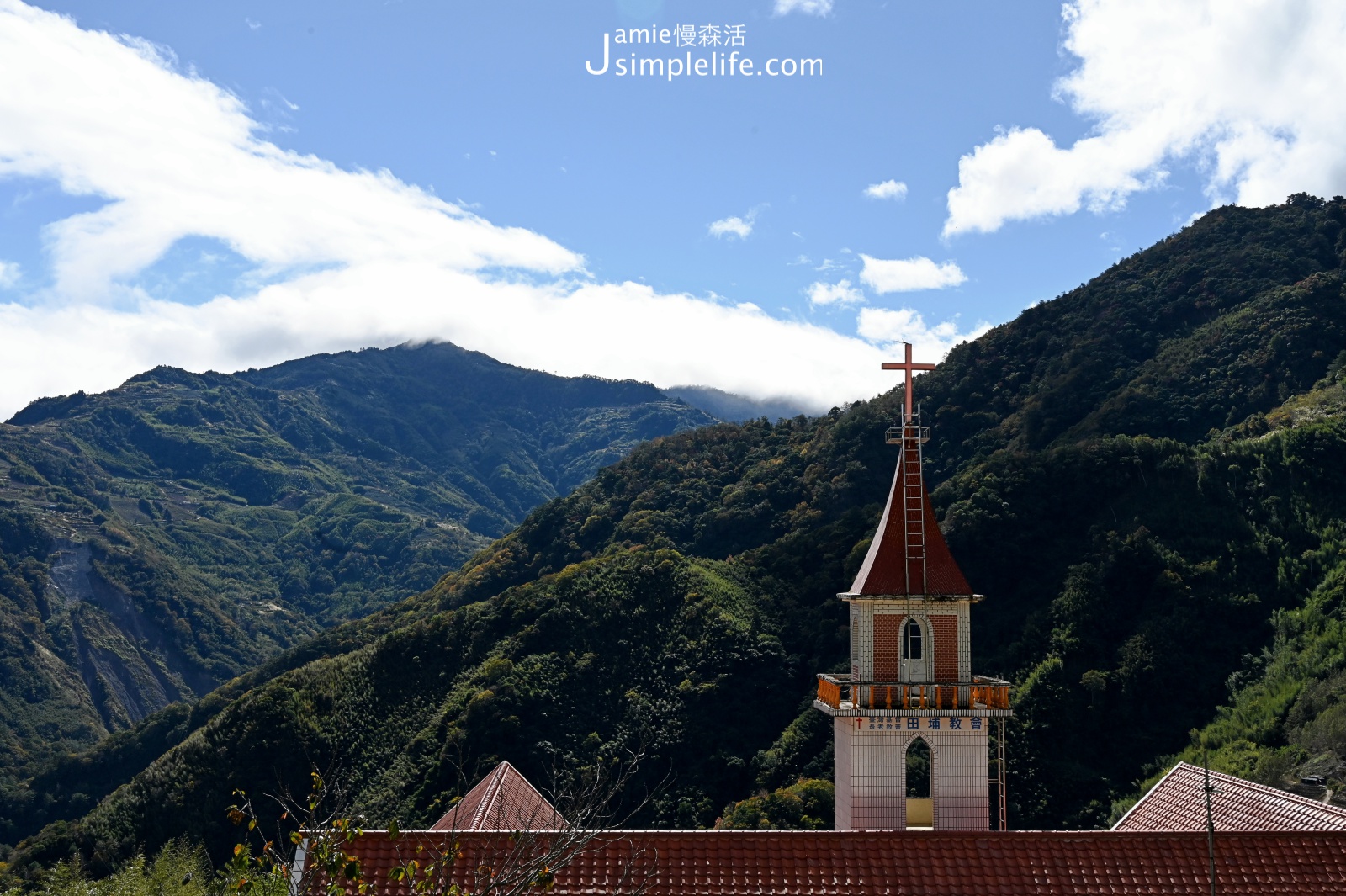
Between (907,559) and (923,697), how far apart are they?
6.93 feet

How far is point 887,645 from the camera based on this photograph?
19141mm

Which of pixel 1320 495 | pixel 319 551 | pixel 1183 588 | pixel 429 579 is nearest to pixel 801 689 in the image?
pixel 1183 588

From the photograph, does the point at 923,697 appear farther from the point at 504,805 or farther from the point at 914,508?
the point at 504,805

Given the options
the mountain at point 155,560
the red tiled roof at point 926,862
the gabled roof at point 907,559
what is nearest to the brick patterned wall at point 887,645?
the gabled roof at point 907,559

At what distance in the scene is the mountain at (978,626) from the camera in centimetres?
4247

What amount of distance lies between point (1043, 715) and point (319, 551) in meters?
133

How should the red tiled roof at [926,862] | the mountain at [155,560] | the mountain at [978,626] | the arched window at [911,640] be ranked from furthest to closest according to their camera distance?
the mountain at [155,560], the mountain at [978,626], the arched window at [911,640], the red tiled roof at [926,862]

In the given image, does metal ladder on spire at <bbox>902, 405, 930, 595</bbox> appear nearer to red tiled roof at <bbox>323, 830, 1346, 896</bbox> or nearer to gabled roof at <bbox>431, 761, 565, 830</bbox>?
red tiled roof at <bbox>323, 830, 1346, 896</bbox>

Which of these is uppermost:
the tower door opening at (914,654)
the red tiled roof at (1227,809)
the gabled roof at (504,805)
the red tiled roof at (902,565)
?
the red tiled roof at (902,565)

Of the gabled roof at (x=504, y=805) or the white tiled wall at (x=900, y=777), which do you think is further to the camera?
the gabled roof at (x=504, y=805)

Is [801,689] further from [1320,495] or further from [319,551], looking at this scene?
[319,551]

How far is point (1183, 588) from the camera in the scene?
46094 millimetres

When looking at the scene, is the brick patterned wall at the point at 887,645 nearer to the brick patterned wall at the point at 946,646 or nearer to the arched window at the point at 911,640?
the arched window at the point at 911,640

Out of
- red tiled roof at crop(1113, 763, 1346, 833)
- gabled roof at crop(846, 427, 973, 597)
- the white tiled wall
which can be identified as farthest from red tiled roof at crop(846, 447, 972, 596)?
red tiled roof at crop(1113, 763, 1346, 833)
